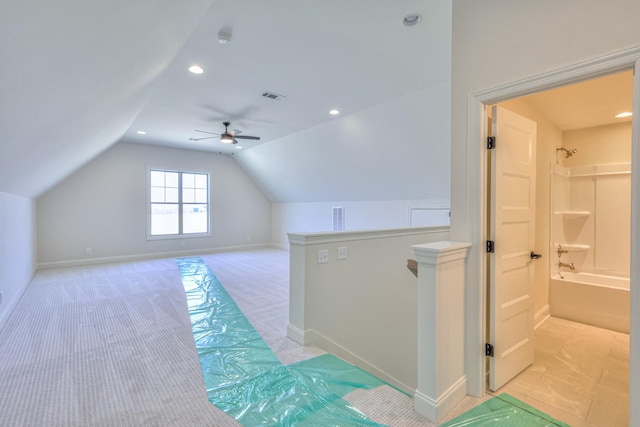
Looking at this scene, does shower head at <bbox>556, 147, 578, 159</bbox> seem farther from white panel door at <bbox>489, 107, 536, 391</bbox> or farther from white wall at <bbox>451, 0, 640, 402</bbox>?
white wall at <bbox>451, 0, 640, 402</bbox>

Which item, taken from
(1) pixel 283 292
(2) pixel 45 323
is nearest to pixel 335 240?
(1) pixel 283 292

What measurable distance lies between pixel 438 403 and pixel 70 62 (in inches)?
117

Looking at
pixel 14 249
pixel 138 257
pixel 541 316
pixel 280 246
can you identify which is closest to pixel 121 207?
pixel 138 257

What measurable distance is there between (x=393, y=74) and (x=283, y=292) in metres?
3.27

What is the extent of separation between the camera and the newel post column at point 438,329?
1772 mm

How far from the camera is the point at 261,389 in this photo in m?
2.01

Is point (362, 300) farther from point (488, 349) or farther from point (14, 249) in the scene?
point (14, 249)

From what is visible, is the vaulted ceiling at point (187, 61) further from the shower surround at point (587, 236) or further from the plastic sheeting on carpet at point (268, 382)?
the shower surround at point (587, 236)

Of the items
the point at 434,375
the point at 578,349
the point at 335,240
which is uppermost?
the point at 335,240

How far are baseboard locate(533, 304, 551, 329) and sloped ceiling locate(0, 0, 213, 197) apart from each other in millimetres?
4356

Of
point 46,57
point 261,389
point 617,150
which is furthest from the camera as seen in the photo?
point 617,150

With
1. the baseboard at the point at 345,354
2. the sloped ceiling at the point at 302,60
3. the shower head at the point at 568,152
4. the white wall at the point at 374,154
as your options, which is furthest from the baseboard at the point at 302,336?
the shower head at the point at 568,152

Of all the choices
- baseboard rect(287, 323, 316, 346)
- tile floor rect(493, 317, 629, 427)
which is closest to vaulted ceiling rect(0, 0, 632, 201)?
tile floor rect(493, 317, 629, 427)

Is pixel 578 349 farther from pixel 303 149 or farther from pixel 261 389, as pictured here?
pixel 303 149
